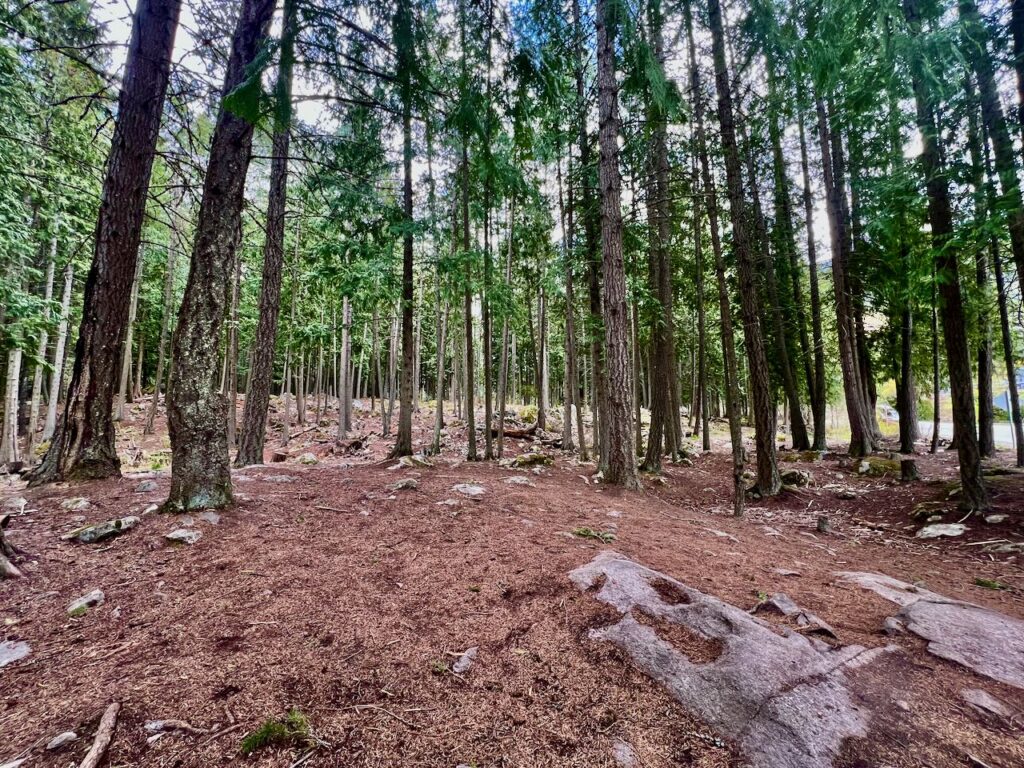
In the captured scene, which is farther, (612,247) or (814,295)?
(814,295)

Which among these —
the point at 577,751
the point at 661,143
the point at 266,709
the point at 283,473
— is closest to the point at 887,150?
the point at 661,143

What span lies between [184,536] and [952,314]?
981 centimetres

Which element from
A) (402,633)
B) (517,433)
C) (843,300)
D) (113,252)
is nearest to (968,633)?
(402,633)

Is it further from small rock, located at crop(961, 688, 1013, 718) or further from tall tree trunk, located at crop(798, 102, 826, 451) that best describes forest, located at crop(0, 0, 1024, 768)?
tall tree trunk, located at crop(798, 102, 826, 451)

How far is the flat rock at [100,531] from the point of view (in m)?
3.57

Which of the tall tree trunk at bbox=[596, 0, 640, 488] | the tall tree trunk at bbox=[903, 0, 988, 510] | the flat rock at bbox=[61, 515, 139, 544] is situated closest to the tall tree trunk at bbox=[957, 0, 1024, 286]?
the tall tree trunk at bbox=[903, 0, 988, 510]

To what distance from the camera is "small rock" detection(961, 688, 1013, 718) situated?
1759mm

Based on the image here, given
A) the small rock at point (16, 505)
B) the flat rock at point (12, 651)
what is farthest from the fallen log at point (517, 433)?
the flat rock at point (12, 651)

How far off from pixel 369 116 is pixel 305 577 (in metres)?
6.04

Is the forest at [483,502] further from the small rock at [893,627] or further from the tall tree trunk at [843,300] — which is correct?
the tall tree trunk at [843,300]

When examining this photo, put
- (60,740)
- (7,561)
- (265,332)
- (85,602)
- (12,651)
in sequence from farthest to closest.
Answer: (265,332), (7,561), (85,602), (12,651), (60,740)

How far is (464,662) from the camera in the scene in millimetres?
2139

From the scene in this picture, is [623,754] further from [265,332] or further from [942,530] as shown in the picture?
[265,332]

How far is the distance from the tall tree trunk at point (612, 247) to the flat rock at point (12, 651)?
6.39 m
